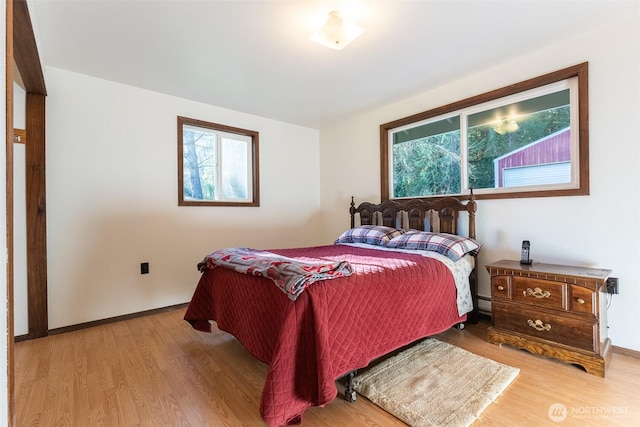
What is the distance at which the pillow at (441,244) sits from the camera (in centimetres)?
239

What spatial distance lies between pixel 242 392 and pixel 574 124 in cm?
299

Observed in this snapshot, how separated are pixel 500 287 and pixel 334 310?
1445 mm

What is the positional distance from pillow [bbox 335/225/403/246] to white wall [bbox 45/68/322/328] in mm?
1353

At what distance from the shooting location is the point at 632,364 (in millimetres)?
1868

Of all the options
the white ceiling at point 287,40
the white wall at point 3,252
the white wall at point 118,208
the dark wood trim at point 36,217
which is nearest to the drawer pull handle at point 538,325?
the white ceiling at point 287,40

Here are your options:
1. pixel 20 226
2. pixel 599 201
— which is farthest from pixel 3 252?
pixel 599 201

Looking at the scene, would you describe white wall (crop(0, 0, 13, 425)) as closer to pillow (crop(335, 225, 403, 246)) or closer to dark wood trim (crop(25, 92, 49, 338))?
dark wood trim (crop(25, 92, 49, 338))

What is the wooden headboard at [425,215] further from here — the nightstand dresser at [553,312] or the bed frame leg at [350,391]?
the bed frame leg at [350,391]

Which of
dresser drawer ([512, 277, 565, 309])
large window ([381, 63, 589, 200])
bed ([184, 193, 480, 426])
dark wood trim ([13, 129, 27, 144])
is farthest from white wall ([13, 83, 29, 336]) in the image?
dresser drawer ([512, 277, 565, 309])

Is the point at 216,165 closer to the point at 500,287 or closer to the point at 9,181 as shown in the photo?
the point at 9,181

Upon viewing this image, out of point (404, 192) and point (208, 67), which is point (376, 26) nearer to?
point (208, 67)

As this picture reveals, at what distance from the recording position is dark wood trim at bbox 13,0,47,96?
1518 millimetres

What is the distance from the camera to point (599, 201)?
2.10 m

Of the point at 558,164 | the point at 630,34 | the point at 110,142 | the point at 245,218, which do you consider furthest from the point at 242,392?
the point at 630,34
